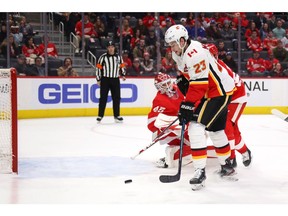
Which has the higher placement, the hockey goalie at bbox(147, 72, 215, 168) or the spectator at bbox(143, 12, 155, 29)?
the spectator at bbox(143, 12, 155, 29)

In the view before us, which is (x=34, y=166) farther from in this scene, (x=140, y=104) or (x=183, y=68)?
(x=140, y=104)

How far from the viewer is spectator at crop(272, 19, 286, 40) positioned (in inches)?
398

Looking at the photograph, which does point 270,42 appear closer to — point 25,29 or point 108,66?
point 108,66

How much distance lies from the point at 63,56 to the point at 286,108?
3933 mm

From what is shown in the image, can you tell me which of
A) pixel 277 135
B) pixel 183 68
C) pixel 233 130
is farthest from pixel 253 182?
pixel 277 135

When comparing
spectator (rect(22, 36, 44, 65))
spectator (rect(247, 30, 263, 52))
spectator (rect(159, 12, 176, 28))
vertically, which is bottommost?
spectator (rect(22, 36, 44, 65))

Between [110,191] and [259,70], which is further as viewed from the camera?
[259,70]

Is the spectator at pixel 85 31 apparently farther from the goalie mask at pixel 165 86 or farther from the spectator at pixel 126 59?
the goalie mask at pixel 165 86

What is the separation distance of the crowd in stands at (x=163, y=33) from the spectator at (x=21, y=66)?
376 mm

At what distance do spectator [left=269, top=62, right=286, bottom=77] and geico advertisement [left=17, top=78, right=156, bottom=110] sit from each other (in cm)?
224

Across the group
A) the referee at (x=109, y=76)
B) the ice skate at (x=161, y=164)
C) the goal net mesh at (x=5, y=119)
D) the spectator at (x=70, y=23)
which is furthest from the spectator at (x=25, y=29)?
the ice skate at (x=161, y=164)

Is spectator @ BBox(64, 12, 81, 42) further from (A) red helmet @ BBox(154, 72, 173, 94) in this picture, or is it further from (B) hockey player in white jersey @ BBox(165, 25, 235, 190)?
(B) hockey player in white jersey @ BBox(165, 25, 235, 190)

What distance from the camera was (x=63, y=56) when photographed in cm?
921

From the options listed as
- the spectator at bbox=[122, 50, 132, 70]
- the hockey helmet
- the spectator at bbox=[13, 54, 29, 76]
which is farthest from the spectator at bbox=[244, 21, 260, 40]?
the hockey helmet
